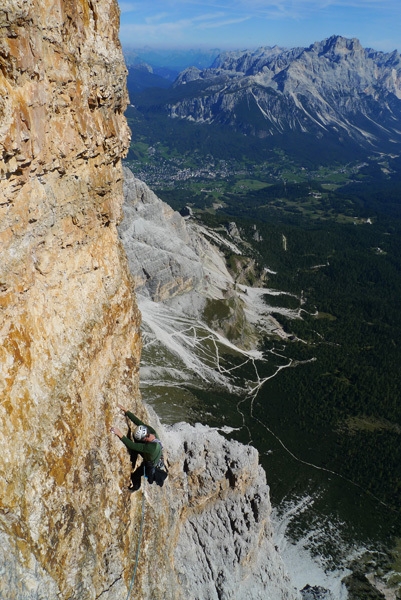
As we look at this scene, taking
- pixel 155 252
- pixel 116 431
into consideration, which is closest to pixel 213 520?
pixel 116 431

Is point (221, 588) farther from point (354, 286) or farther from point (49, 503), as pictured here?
point (354, 286)

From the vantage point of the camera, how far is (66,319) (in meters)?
16.7

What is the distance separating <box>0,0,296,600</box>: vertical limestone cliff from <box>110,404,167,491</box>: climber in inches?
19.8

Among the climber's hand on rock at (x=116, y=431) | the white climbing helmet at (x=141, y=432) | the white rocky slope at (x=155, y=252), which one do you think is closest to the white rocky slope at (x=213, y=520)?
the white climbing helmet at (x=141, y=432)

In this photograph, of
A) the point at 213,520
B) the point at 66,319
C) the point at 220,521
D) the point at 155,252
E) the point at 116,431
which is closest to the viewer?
the point at 66,319

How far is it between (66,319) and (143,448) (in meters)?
5.82

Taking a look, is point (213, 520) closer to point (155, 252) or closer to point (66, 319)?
point (66, 319)

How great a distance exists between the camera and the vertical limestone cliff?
13.4 meters

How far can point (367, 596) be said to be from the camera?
A: 5741 centimetres

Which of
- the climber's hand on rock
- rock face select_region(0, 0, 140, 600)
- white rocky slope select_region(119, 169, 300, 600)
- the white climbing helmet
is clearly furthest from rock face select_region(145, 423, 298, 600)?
rock face select_region(0, 0, 140, 600)

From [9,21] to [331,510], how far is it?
72.6m

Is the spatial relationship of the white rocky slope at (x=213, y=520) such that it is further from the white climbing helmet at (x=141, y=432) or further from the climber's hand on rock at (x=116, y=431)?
the climber's hand on rock at (x=116, y=431)

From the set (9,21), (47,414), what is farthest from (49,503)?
(9,21)

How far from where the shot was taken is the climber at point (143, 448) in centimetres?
1869
